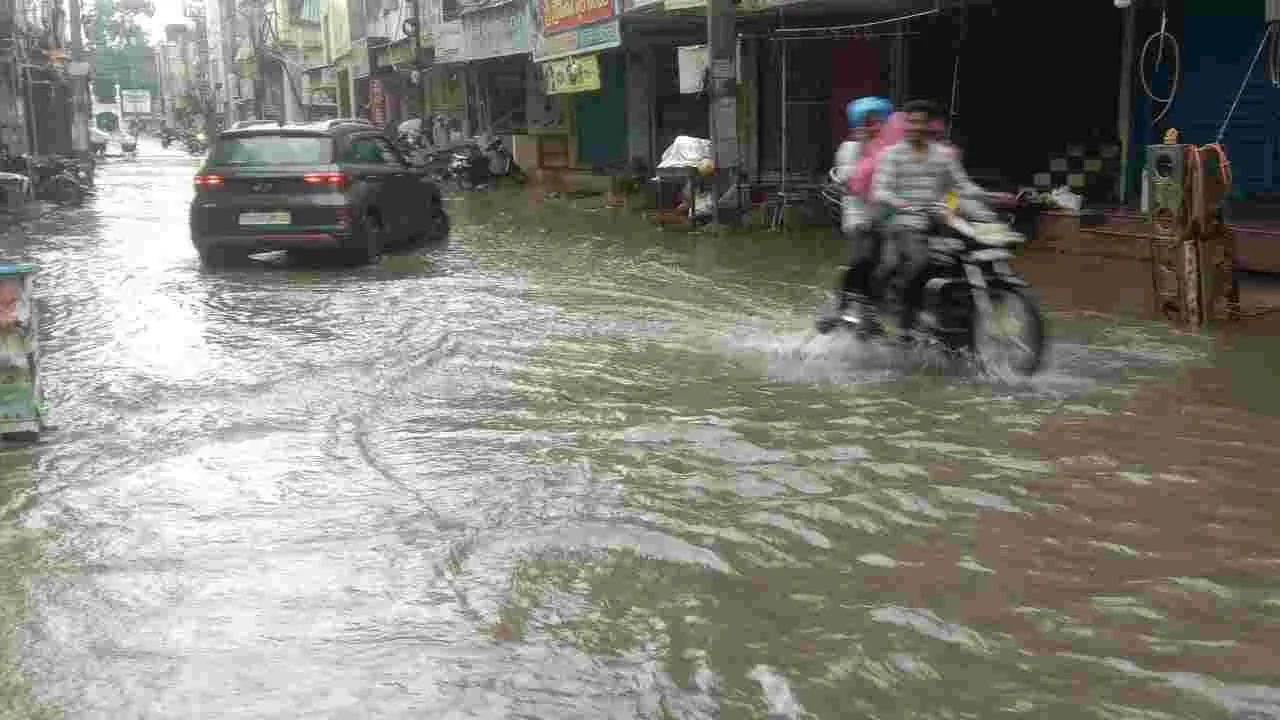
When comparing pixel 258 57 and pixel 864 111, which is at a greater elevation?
pixel 258 57

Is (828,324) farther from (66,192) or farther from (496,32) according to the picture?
(66,192)

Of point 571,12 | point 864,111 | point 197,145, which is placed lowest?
point 864,111

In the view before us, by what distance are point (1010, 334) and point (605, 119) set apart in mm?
22407

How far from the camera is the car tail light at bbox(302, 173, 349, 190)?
14.1 meters

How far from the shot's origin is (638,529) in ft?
17.4

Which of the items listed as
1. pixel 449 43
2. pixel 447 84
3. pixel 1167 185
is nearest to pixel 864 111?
pixel 1167 185

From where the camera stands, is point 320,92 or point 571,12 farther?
point 320,92

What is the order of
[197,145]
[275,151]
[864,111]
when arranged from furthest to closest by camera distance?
[197,145] → [275,151] → [864,111]

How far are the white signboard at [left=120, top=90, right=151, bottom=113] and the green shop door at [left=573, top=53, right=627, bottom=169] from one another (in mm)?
95795

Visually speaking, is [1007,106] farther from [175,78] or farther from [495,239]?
[175,78]

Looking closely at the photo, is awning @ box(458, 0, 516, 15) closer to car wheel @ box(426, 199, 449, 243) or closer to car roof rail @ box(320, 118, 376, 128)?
car wheel @ box(426, 199, 449, 243)

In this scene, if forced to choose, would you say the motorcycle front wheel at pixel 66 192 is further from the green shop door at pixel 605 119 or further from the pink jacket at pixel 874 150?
the pink jacket at pixel 874 150

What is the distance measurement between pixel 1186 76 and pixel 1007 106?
125 inches

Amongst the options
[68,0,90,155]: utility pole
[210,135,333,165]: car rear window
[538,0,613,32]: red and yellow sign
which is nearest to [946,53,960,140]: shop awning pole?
[538,0,613,32]: red and yellow sign
